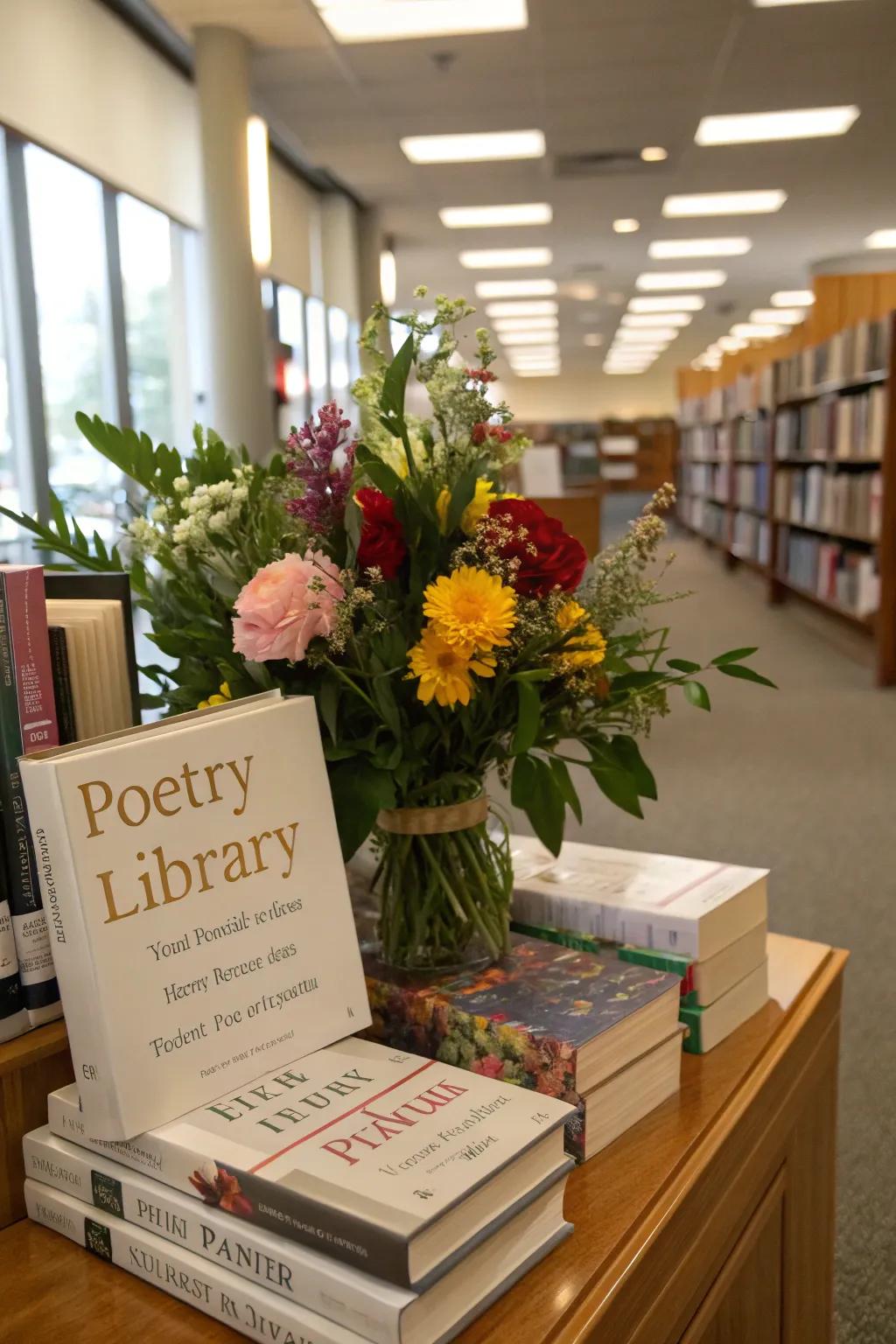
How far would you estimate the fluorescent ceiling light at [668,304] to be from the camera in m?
12.9

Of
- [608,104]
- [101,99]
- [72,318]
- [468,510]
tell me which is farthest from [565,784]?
[608,104]

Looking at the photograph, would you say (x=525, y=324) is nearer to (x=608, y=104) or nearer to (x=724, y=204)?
(x=724, y=204)

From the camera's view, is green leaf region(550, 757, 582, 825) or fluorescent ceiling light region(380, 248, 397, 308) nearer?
green leaf region(550, 757, 582, 825)

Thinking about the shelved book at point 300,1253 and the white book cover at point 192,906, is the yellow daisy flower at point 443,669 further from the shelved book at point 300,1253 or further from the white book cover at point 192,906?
the shelved book at point 300,1253

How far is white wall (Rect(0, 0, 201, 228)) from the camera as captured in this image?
428 cm

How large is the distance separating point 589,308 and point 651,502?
13051 millimetres

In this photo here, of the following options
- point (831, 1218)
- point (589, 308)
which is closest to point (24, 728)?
point (831, 1218)

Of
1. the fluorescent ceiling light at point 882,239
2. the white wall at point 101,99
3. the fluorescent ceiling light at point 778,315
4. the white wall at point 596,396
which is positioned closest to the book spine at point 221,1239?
the white wall at point 101,99

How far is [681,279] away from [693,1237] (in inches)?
472

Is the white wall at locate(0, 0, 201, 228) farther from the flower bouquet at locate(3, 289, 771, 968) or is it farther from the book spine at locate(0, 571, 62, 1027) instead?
the book spine at locate(0, 571, 62, 1027)

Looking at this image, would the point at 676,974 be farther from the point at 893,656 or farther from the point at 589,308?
the point at 589,308

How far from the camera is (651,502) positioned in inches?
39.5

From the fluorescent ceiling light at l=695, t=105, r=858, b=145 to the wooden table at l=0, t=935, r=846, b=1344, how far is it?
6.41 m

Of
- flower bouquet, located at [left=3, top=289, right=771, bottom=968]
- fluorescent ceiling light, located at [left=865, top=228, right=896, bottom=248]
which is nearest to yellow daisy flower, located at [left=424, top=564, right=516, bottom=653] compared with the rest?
flower bouquet, located at [left=3, top=289, right=771, bottom=968]
